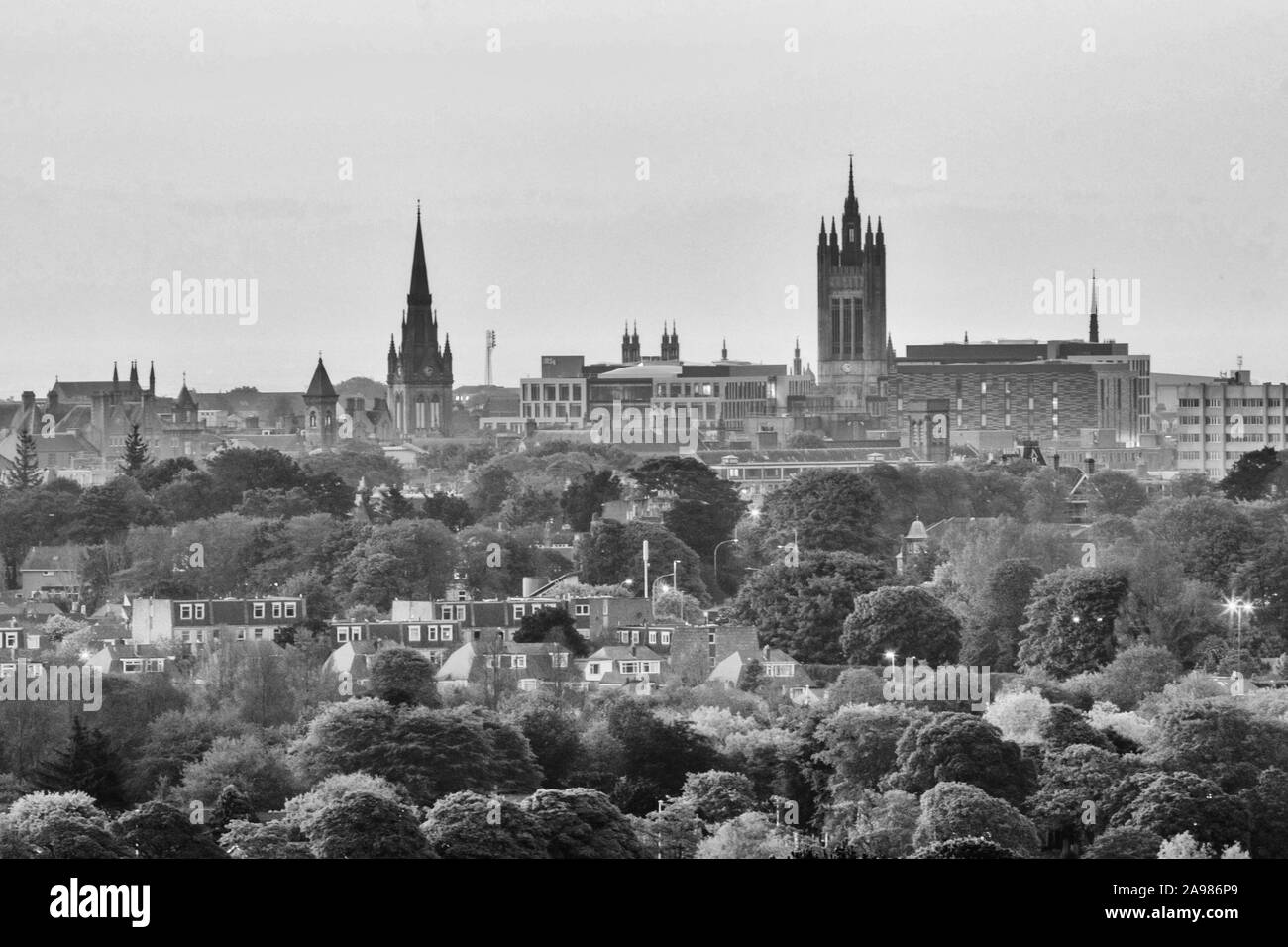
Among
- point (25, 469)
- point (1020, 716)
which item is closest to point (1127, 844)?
point (1020, 716)

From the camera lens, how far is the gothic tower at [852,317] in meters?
180

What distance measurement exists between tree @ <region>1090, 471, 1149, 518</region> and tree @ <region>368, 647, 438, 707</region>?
46.1 meters

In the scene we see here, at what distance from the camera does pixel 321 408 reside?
159375 mm

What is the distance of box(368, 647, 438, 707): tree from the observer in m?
44.9

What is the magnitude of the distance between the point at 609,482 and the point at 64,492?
1591 centimetres

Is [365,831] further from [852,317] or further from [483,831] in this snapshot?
[852,317]

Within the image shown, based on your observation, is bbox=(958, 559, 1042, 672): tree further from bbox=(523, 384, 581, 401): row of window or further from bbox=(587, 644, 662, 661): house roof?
bbox=(523, 384, 581, 401): row of window

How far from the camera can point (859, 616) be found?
179 feet

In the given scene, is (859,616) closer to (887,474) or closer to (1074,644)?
(1074,644)

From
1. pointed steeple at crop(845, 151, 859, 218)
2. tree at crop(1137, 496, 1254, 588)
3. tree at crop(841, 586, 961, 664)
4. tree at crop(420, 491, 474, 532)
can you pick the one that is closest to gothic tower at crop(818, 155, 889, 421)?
pointed steeple at crop(845, 151, 859, 218)

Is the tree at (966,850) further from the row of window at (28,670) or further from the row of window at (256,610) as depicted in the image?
the row of window at (256,610)

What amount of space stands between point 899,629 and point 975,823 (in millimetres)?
19170

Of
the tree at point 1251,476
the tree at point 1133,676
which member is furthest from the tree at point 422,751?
the tree at point 1251,476
